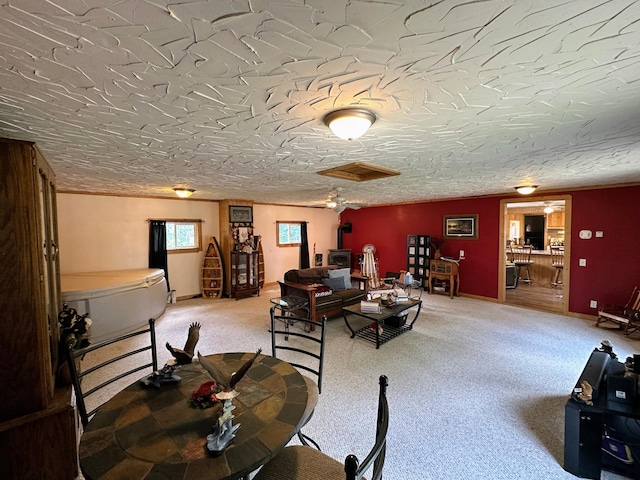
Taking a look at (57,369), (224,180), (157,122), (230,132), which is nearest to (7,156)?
(157,122)

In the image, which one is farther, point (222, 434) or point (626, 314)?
point (626, 314)

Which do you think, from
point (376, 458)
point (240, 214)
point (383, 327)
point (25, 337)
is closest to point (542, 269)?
point (383, 327)

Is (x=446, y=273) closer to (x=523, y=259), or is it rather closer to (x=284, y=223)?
(x=523, y=259)

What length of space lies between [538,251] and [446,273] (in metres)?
4.13

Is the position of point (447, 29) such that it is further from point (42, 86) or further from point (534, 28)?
point (42, 86)

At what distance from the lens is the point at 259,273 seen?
707 centimetres

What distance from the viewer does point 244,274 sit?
6473mm

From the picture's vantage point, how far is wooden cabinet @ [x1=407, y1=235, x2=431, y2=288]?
6855 mm

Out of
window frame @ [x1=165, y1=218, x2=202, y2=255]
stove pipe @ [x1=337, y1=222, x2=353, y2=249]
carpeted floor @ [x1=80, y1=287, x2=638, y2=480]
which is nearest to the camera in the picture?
carpeted floor @ [x1=80, y1=287, x2=638, y2=480]

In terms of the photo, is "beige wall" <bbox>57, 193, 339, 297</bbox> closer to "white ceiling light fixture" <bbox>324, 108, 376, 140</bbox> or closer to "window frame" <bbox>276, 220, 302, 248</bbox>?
"window frame" <bbox>276, 220, 302, 248</bbox>

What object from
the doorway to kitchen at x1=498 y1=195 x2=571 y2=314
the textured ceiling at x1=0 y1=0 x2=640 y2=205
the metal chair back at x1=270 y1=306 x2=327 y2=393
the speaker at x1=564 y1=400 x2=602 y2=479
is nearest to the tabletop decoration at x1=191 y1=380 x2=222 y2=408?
the metal chair back at x1=270 y1=306 x2=327 y2=393

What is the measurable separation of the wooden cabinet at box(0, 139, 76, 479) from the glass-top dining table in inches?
32.6

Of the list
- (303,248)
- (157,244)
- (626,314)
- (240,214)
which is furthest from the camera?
(303,248)

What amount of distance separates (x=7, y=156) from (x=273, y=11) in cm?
198
